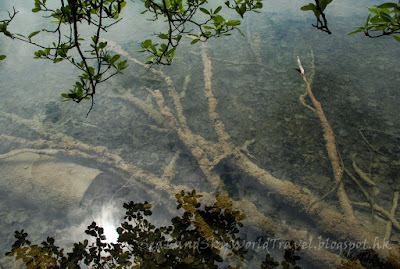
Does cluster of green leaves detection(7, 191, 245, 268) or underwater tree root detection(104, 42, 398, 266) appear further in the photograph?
underwater tree root detection(104, 42, 398, 266)

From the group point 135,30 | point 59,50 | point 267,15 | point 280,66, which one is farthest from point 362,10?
point 59,50

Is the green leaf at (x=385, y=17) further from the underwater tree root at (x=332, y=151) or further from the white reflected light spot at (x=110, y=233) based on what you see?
the white reflected light spot at (x=110, y=233)

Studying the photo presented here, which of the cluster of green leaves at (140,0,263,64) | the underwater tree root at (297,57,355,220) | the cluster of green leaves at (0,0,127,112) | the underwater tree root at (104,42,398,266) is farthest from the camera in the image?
the underwater tree root at (297,57,355,220)

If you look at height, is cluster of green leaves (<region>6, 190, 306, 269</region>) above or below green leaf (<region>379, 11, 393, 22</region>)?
below

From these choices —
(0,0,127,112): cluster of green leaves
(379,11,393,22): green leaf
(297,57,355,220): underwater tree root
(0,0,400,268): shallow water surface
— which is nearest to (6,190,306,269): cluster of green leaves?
(0,0,127,112): cluster of green leaves

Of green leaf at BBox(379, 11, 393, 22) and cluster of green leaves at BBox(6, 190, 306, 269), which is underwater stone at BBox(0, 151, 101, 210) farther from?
green leaf at BBox(379, 11, 393, 22)

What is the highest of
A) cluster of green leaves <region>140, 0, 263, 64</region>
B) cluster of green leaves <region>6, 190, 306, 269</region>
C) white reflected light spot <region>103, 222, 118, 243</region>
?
cluster of green leaves <region>140, 0, 263, 64</region>

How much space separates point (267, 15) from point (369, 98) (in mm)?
1985

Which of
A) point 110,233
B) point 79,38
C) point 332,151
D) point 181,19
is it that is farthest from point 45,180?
point 332,151

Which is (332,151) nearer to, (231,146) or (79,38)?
(231,146)

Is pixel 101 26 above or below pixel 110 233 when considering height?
above

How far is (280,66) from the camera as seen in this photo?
8.40ft

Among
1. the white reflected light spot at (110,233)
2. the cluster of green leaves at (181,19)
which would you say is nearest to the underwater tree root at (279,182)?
the white reflected light spot at (110,233)

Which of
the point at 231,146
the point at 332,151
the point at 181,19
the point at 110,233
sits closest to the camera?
the point at 181,19
